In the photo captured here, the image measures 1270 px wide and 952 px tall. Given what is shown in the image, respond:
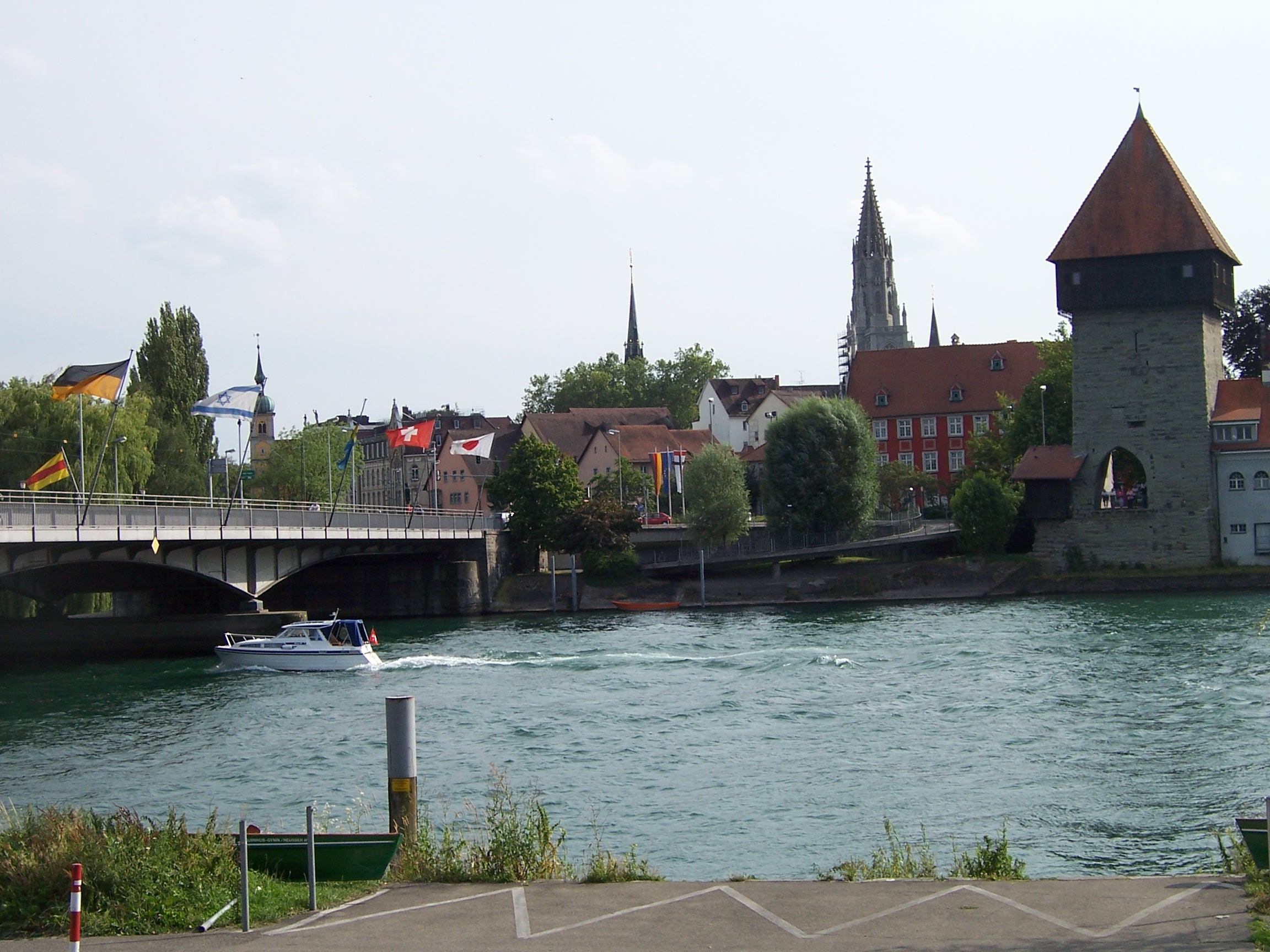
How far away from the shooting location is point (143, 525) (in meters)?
49.9

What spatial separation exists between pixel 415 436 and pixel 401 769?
2177 inches

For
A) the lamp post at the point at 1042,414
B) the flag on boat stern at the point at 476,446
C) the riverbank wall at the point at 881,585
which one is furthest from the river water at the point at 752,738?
the lamp post at the point at 1042,414

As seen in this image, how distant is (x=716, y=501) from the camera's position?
3519 inches

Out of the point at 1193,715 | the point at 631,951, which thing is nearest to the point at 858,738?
the point at 1193,715

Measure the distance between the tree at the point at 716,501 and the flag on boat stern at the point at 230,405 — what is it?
40.6 metres

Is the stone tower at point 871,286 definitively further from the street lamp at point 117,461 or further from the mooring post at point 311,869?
the mooring post at point 311,869

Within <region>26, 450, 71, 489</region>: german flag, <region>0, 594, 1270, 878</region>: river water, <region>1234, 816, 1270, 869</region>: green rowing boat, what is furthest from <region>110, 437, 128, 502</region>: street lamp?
<region>1234, 816, 1270, 869</region>: green rowing boat

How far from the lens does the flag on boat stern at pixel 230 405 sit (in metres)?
52.5

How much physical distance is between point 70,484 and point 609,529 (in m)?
31.0

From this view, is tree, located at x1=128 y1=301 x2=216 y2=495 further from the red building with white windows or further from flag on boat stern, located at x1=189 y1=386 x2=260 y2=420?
the red building with white windows

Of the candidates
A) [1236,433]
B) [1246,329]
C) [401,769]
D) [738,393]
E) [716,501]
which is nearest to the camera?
[401,769]

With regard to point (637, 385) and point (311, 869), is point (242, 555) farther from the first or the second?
point (637, 385)

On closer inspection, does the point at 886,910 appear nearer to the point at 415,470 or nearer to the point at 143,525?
the point at 143,525

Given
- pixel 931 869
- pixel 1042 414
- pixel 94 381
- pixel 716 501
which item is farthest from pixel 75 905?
pixel 1042 414
